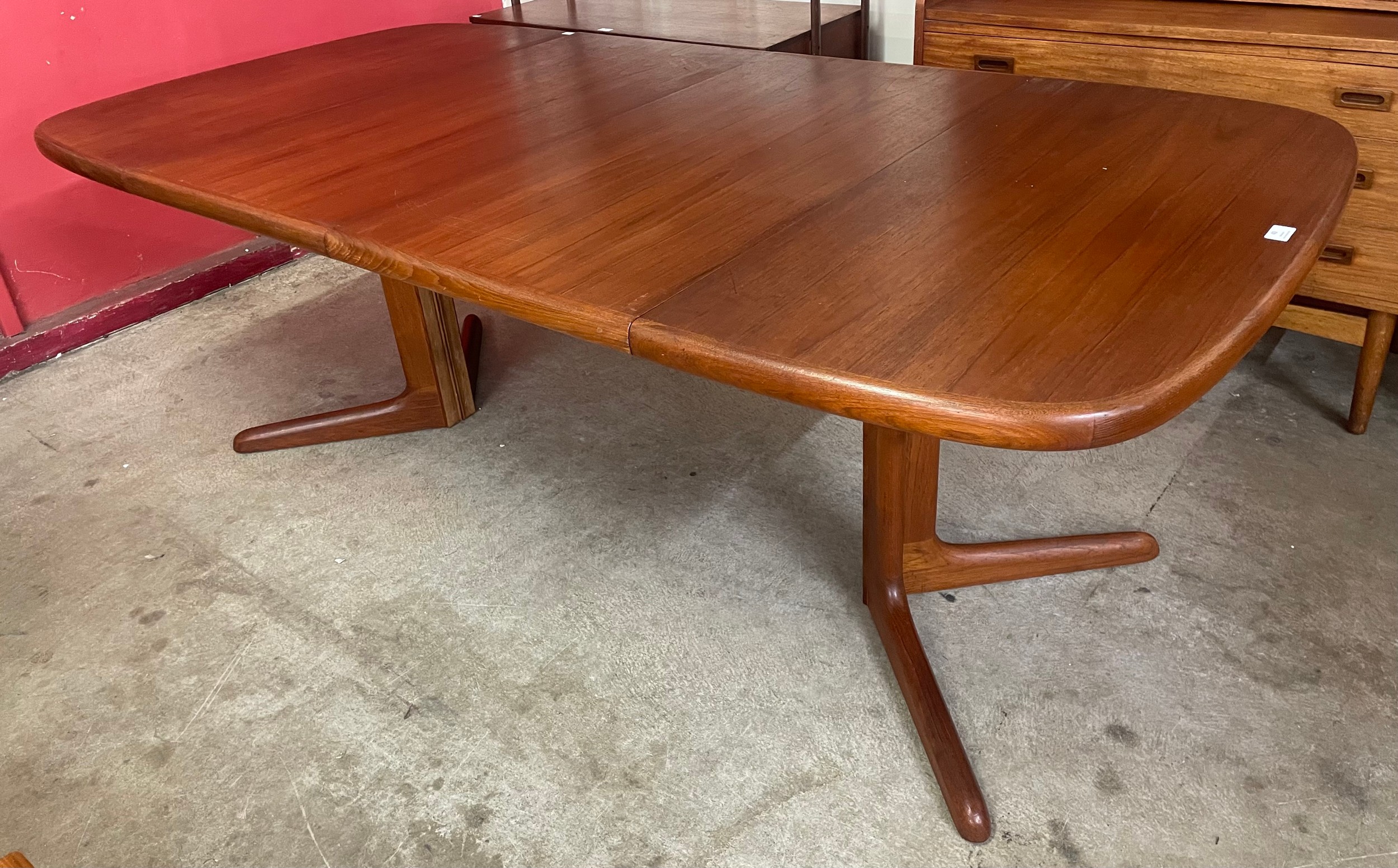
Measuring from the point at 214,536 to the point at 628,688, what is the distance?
0.97m

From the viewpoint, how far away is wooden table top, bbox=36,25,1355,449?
37.8 inches

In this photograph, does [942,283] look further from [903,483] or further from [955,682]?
[955,682]

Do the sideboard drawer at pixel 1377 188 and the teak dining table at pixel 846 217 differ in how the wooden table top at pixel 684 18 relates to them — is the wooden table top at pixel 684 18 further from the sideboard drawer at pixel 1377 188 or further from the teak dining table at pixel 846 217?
the sideboard drawer at pixel 1377 188

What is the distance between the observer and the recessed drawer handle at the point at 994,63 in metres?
2.29

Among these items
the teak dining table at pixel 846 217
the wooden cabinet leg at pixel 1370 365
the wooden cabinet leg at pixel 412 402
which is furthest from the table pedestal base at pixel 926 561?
the wooden cabinet leg at pixel 412 402

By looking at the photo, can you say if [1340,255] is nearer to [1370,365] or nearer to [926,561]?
[1370,365]

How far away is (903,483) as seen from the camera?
5.21 feet

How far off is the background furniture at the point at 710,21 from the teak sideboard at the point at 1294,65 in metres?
0.68

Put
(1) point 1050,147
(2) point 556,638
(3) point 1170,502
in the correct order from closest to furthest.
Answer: (1) point 1050,147 < (2) point 556,638 < (3) point 1170,502

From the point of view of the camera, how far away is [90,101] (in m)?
2.81

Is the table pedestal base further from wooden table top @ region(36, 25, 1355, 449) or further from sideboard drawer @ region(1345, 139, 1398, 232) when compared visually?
sideboard drawer @ region(1345, 139, 1398, 232)

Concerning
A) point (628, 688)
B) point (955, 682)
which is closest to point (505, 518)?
point (628, 688)

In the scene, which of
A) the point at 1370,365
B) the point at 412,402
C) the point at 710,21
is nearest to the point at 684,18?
the point at 710,21

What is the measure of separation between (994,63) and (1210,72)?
1.49ft
